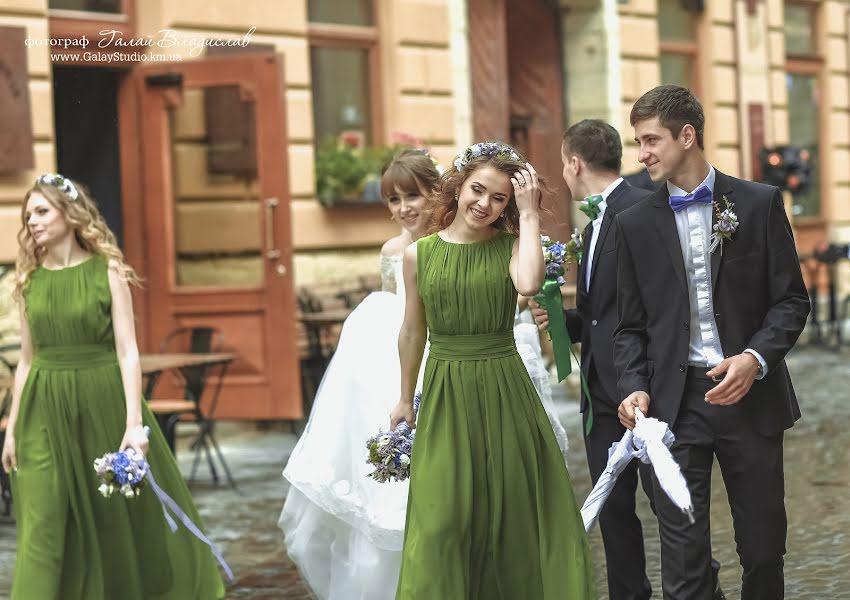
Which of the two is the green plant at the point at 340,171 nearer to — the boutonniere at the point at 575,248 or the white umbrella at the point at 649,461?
the boutonniere at the point at 575,248

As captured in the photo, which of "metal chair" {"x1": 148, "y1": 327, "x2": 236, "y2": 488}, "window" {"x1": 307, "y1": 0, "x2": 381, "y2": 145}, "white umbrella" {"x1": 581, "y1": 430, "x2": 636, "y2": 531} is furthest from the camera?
"window" {"x1": 307, "y1": 0, "x2": 381, "y2": 145}

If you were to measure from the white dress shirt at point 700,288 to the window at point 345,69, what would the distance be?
859cm

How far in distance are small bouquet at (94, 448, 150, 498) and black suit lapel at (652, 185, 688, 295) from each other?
213 centimetres

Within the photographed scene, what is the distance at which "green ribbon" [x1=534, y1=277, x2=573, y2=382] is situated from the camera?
18.3 ft

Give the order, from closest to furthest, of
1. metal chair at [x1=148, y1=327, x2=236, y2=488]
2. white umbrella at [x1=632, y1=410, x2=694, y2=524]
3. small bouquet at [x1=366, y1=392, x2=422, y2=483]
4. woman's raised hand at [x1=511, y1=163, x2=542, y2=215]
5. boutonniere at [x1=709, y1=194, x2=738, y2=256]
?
white umbrella at [x1=632, y1=410, x2=694, y2=524] < boutonniere at [x1=709, y1=194, x2=738, y2=256] < woman's raised hand at [x1=511, y1=163, x2=542, y2=215] < small bouquet at [x1=366, y1=392, x2=422, y2=483] < metal chair at [x1=148, y1=327, x2=236, y2=488]

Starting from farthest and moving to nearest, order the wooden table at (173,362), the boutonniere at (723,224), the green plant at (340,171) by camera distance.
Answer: the green plant at (340,171)
the wooden table at (173,362)
the boutonniere at (723,224)

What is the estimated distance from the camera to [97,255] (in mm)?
6094

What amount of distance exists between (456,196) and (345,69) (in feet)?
28.0

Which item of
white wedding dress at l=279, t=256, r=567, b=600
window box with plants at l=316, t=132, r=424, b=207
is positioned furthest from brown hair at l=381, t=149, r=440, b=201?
window box with plants at l=316, t=132, r=424, b=207

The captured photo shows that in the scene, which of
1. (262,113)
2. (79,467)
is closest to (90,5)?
(262,113)

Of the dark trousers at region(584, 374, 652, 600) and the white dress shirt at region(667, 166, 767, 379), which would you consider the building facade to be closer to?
the dark trousers at region(584, 374, 652, 600)

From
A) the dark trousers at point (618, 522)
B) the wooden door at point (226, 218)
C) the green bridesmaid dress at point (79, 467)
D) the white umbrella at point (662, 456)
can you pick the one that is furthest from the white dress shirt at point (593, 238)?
the wooden door at point (226, 218)

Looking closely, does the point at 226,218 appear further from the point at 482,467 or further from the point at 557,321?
the point at 482,467

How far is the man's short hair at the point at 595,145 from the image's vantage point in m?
5.86
